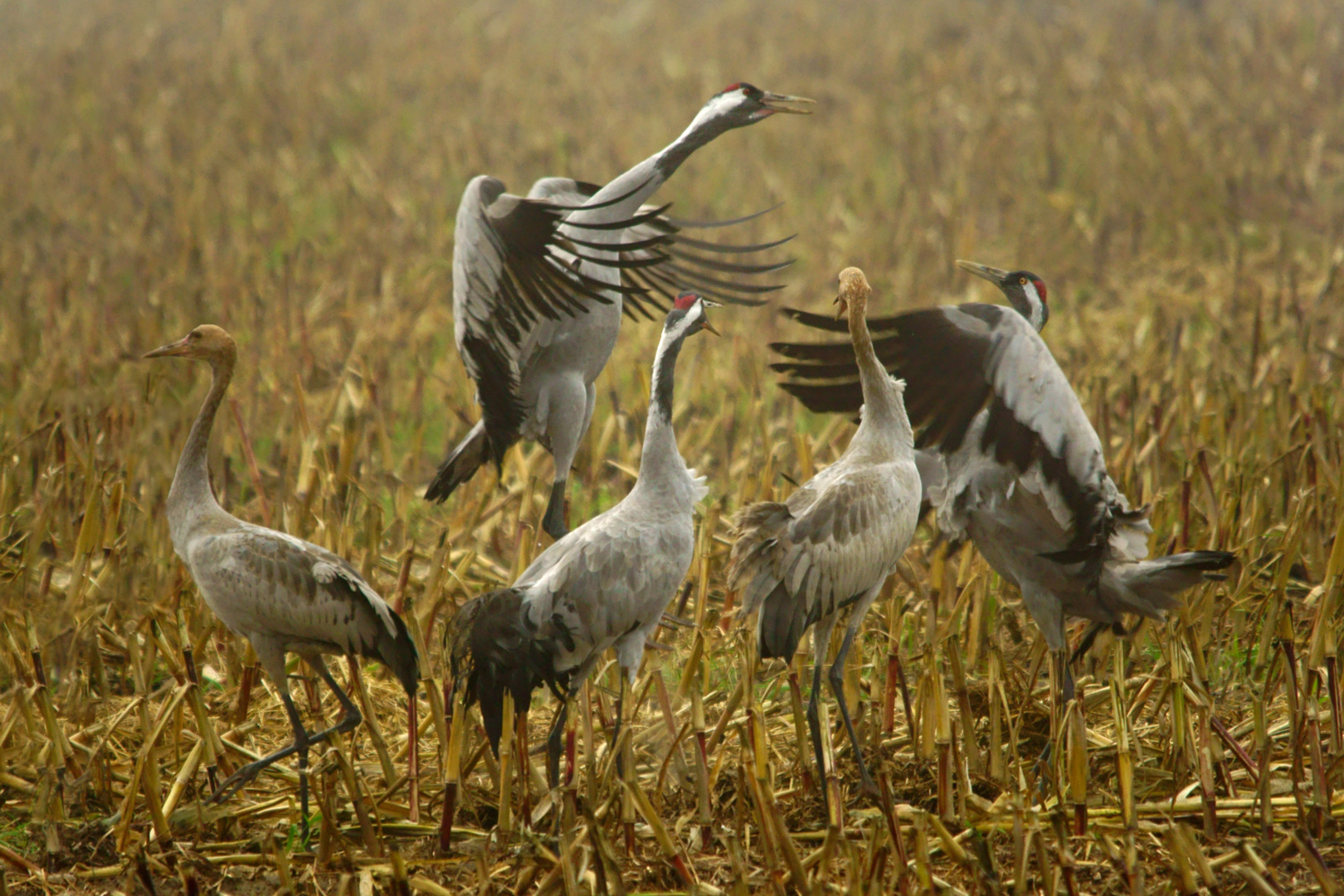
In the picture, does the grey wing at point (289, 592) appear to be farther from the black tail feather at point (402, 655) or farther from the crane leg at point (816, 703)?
the crane leg at point (816, 703)

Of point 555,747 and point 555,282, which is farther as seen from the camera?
point 555,282

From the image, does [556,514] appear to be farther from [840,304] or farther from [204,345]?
[840,304]

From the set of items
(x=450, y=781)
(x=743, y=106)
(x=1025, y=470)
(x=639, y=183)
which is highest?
(x=743, y=106)

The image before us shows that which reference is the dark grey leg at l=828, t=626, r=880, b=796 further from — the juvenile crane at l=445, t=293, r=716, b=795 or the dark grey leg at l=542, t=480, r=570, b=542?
the dark grey leg at l=542, t=480, r=570, b=542

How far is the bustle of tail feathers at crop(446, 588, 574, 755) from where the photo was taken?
3.12 meters

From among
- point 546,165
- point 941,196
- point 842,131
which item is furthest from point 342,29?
point 941,196

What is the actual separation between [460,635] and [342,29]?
40.0 ft

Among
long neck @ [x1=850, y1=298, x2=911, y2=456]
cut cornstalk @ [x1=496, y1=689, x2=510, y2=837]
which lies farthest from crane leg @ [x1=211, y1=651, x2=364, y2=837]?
long neck @ [x1=850, y1=298, x2=911, y2=456]

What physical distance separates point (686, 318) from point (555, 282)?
2.66 ft

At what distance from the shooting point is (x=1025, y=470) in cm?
343

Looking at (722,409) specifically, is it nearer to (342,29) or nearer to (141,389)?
(141,389)

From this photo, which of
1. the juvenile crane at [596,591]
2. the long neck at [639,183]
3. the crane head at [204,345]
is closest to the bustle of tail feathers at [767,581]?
the juvenile crane at [596,591]

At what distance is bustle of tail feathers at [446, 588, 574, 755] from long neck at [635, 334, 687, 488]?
1.43 ft

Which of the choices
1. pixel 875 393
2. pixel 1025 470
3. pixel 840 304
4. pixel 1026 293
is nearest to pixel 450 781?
pixel 875 393
